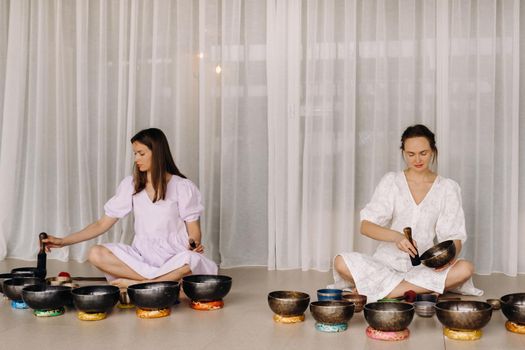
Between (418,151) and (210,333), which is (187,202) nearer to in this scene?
(210,333)

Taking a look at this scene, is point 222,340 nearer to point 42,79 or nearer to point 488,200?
point 488,200

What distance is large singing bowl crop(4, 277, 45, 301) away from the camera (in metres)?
3.78

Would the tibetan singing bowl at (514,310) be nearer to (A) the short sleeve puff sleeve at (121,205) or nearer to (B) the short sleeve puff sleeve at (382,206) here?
(B) the short sleeve puff sleeve at (382,206)

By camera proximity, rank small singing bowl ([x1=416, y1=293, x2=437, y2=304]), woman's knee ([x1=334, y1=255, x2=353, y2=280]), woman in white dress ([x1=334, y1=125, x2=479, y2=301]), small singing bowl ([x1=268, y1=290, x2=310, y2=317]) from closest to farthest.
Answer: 1. small singing bowl ([x1=268, y1=290, x2=310, y2=317])
2. small singing bowl ([x1=416, y1=293, x2=437, y2=304])
3. woman in white dress ([x1=334, y1=125, x2=479, y2=301])
4. woman's knee ([x1=334, y1=255, x2=353, y2=280])

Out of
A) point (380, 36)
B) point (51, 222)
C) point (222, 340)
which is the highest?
point (380, 36)

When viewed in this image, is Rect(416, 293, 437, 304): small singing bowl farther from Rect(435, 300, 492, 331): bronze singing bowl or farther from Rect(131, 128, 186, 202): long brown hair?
Rect(131, 128, 186, 202): long brown hair

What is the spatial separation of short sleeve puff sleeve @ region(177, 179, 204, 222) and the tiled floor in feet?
1.68

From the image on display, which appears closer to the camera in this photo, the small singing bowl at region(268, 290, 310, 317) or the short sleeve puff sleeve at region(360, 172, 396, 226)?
the small singing bowl at region(268, 290, 310, 317)

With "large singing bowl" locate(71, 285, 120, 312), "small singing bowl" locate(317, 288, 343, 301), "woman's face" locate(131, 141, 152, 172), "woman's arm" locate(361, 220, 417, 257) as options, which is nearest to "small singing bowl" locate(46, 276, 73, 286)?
"large singing bowl" locate(71, 285, 120, 312)

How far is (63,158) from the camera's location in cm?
563

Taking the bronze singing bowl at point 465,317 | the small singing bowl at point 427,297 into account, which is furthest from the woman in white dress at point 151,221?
the bronze singing bowl at point 465,317

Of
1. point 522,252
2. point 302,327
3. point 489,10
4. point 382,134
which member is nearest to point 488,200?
point 522,252

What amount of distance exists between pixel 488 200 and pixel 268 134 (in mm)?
1487

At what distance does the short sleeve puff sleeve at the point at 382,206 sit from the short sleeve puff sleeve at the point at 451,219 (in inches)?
10.5
